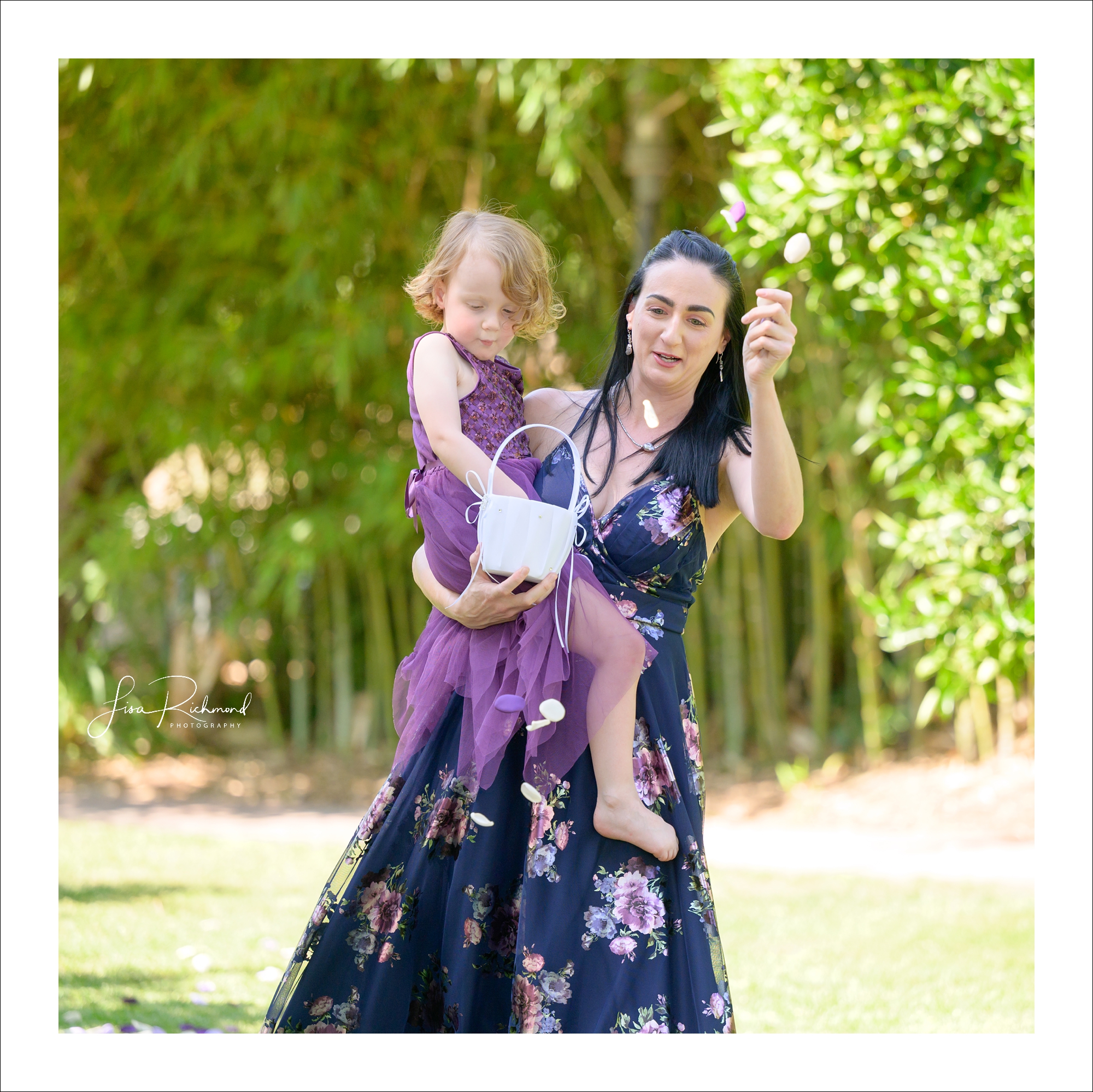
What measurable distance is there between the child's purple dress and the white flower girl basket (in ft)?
0.27

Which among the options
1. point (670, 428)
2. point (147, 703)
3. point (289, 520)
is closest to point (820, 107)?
point (670, 428)

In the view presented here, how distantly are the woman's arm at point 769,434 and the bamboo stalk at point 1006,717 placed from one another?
143 inches

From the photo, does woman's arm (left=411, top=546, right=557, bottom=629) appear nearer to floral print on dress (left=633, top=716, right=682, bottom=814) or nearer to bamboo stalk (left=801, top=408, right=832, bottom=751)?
floral print on dress (left=633, top=716, right=682, bottom=814)

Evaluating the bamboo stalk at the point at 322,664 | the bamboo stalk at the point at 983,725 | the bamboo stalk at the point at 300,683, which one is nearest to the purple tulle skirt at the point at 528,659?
the bamboo stalk at the point at 983,725

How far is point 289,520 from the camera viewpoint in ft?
17.9

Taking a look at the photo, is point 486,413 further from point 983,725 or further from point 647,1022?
point 983,725

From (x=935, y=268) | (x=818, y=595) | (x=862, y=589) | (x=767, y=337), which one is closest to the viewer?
(x=767, y=337)

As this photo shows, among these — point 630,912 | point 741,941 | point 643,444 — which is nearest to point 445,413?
point 643,444

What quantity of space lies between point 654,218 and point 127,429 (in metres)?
2.89

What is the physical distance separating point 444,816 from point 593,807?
0.89 ft

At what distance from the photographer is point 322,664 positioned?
627 cm

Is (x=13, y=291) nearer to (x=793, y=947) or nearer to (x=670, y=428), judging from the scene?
(x=670, y=428)

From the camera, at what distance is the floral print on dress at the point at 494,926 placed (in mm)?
1788

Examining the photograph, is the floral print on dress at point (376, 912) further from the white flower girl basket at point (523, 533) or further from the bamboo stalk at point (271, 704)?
the bamboo stalk at point (271, 704)
